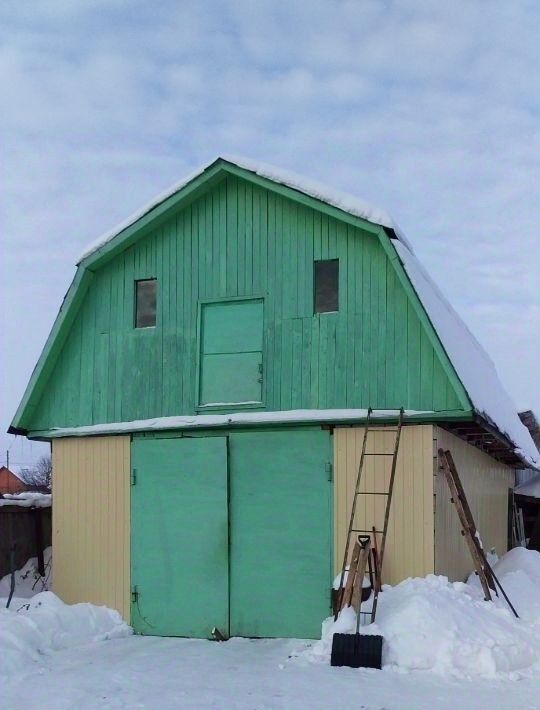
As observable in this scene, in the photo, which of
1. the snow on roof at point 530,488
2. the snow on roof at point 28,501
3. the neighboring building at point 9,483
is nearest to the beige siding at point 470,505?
the snow on roof at point 530,488

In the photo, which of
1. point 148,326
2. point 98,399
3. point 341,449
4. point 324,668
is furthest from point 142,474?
point 324,668

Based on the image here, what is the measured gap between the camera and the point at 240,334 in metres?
11.1

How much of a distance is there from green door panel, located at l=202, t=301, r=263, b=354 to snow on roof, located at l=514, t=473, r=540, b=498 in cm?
1327

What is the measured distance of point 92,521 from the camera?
11.5 m

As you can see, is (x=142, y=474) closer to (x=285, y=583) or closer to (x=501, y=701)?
(x=285, y=583)

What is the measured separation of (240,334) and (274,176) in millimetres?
2078

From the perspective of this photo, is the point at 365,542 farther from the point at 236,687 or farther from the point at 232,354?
the point at 232,354

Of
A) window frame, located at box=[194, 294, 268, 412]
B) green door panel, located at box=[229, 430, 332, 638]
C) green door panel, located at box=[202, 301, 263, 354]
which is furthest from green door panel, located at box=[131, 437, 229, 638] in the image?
green door panel, located at box=[202, 301, 263, 354]

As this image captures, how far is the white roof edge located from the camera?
33.6ft

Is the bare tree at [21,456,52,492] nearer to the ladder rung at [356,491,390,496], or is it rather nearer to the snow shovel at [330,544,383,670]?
the ladder rung at [356,491,390,496]

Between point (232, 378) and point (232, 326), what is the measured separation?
69cm

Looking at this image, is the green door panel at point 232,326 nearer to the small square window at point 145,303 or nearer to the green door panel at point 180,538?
the small square window at point 145,303

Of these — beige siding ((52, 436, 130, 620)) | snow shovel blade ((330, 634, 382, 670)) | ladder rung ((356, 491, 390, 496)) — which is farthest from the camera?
beige siding ((52, 436, 130, 620))

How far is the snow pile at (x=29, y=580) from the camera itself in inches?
526
